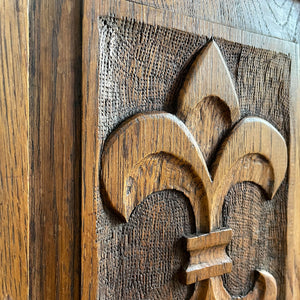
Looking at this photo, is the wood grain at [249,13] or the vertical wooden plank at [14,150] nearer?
the vertical wooden plank at [14,150]

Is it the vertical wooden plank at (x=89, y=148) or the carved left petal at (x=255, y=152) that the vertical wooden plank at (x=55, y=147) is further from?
the carved left petal at (x=255, y=152)

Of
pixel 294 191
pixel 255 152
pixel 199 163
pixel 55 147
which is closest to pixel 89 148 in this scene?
pixel 55 147

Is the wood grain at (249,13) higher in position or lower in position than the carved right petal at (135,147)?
higher

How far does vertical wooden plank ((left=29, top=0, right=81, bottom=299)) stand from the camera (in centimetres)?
33

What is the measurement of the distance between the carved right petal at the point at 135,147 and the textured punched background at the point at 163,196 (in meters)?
0.01

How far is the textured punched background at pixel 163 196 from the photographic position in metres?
0.38

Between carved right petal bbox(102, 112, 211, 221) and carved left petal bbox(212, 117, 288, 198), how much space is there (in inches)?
2.5

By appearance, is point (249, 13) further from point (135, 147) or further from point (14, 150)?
point (14, 150)

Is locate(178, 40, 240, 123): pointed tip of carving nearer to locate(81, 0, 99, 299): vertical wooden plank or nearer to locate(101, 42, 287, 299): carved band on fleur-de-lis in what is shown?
locate(101, 42, 287, 299): carved band on fleur-de-lis

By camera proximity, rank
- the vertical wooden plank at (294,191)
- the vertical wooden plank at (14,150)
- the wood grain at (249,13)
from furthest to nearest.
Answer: the vertical wooden plank at (294,191)
the wood grain at (249,13)
the vertical wooden plank at (14,150)

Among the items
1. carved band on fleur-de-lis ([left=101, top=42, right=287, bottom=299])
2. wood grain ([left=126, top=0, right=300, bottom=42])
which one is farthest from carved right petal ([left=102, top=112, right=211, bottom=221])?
wood grain ([left=126, top=0, right=300, bottom=42])

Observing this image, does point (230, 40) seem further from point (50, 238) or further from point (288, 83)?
point (50, 238)

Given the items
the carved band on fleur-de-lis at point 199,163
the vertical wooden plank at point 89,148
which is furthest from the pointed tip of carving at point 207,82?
the vertical wooden plank at point 89,148

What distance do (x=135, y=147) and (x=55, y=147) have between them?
0.09 metres
